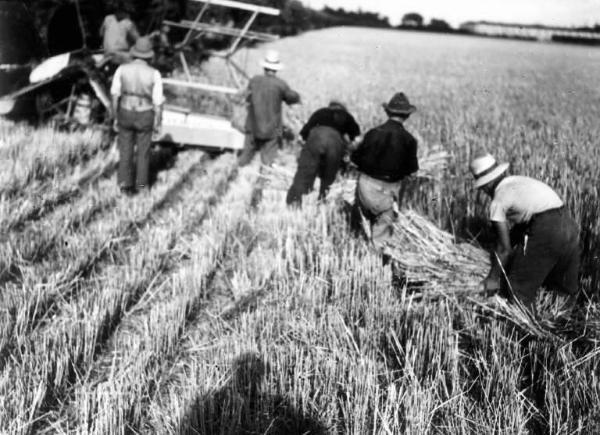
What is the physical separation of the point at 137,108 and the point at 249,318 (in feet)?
11.6

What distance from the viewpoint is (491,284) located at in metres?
3.84

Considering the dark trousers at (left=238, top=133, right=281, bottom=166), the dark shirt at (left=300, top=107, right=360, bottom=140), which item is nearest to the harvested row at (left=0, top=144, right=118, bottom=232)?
the dark trousers at (left=238, top=133, right=281, bottom=166)

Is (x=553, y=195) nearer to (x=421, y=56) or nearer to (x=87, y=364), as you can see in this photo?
(x=87, y=364)

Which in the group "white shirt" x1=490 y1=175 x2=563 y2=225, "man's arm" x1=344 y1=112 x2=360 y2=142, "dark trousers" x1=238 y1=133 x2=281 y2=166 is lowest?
"dark trousers" x1=238 y1=133 x2=281 y2=166

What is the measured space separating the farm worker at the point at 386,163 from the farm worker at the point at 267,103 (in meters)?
2.74

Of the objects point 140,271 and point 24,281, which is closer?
point 24,281

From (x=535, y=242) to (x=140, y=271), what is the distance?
2.73 meters

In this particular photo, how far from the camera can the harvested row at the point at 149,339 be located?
8.68ft

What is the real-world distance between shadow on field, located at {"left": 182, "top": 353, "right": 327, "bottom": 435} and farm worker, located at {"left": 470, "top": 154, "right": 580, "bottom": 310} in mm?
1677

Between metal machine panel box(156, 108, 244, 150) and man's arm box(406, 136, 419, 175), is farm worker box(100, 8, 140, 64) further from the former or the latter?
man's arm box(406, 136, 419, 175)

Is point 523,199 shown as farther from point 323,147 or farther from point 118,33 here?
point 118,33

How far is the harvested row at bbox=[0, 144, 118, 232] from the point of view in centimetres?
505

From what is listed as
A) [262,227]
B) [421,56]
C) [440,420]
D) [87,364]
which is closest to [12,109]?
[262,227]

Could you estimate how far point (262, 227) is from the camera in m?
5.45
